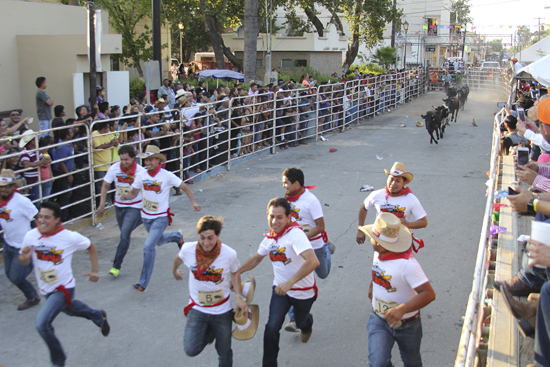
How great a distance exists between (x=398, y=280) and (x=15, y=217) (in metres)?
4.09

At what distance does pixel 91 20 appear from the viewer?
33.7 feet

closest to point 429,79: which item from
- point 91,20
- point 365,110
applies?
point 365,110

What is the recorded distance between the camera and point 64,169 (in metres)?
8.35

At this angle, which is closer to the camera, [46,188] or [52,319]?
[52,319]

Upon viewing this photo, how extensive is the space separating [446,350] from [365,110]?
19.2 meters

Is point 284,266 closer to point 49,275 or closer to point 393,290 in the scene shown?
point 393,290

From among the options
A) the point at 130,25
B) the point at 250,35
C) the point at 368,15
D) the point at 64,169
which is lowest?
the point at 64,169

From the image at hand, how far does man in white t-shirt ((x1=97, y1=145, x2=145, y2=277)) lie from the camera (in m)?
6.81

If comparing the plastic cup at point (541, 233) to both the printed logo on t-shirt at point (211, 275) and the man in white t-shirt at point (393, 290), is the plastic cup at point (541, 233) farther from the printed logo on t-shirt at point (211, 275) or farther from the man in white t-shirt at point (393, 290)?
the printed logo on t-shirt at point (211, 275)

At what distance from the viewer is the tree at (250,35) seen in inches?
802

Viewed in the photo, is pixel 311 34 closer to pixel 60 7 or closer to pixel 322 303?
pixel 60 7

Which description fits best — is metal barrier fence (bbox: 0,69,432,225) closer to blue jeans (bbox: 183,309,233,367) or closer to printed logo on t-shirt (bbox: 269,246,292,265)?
blue jeans (bbox: 183,309,233,367)

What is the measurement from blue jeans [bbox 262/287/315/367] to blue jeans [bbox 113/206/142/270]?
289cm

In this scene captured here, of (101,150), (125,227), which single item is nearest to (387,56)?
(101,150)
